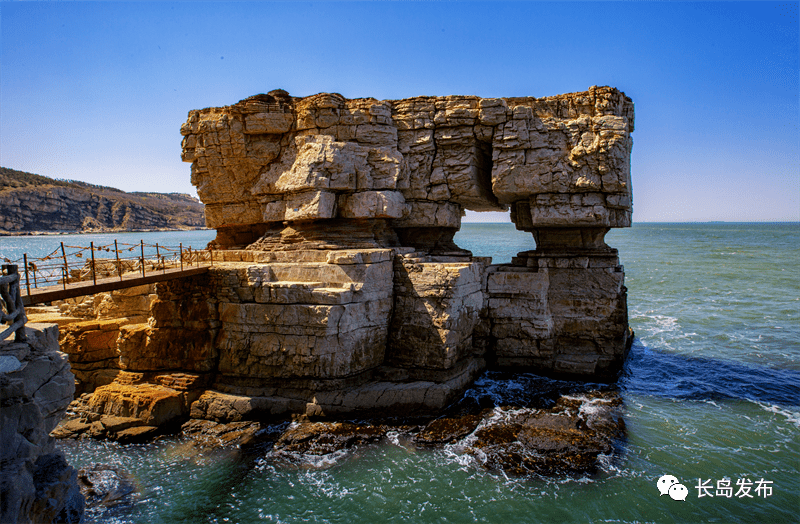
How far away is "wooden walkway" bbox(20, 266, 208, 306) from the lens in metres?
8.51

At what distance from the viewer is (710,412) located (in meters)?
12.2

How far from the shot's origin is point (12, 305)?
6.82 meters

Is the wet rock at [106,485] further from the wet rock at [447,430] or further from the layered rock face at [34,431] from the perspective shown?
the wet rock at [447,430]

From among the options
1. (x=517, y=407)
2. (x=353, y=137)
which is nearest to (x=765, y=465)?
(x=517, y=407)

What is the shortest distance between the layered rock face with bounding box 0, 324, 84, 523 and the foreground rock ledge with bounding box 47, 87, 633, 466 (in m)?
4.34

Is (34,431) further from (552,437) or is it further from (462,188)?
(462,188)

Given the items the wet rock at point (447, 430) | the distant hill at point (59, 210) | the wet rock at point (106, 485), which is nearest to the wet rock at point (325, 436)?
the wet rock at point (447, 430)

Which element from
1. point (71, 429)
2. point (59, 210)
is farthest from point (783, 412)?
point (59, 210)

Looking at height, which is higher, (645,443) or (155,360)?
(155,360)

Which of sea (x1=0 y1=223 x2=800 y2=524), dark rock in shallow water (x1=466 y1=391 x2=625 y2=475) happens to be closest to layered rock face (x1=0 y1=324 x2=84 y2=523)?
sea (x1=0 y1=223 x2=800 y2=524)

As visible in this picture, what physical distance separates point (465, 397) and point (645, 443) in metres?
4.50

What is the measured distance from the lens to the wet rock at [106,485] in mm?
8945

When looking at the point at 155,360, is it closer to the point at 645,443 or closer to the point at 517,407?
the point at 517,407

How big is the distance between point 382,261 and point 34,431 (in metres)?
8.27
